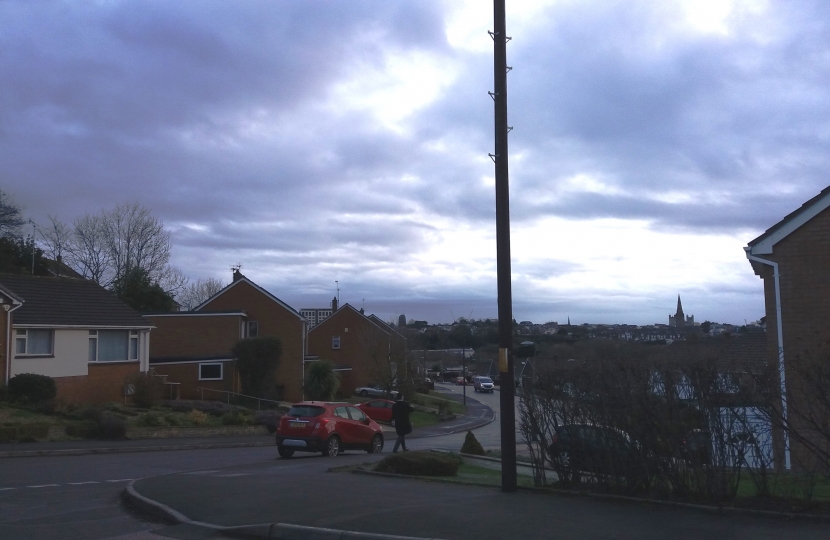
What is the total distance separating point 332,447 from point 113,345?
60.7 ft

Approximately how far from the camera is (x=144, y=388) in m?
33.3

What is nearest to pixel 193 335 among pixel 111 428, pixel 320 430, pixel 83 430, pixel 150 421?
pixel 150 421

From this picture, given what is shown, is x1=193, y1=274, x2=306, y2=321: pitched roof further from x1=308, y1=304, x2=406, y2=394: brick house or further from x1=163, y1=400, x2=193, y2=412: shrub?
x1=163, y1=400, x2=193, y2=412: shrub

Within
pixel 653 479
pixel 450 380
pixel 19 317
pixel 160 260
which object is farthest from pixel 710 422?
pixel 450 380

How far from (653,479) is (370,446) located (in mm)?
13571

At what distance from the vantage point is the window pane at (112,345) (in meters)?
34.2

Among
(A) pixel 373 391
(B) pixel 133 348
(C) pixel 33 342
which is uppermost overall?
(C) pixel 33 342

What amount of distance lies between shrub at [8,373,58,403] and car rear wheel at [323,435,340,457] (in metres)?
13.1

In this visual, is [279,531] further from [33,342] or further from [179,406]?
→ [33,342]

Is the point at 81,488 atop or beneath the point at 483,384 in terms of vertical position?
atop

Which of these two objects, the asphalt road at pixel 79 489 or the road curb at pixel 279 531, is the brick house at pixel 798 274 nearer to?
the road curb at pixel 279 531

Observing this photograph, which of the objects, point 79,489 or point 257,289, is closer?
point 79,489

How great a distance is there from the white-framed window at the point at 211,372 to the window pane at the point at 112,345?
26.1ft

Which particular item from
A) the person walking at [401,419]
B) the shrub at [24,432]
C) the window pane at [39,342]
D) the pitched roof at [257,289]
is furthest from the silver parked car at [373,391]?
the person walking at [401,419]
